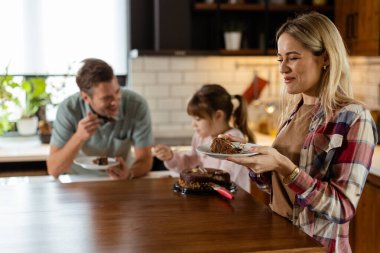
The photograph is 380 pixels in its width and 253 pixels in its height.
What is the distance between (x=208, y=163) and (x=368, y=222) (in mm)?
1112

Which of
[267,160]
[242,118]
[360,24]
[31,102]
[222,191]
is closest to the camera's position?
[267,160]

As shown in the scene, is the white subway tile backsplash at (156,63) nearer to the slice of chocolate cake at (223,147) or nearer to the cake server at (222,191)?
the cake server at (222,191)

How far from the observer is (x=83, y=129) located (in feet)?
9.95

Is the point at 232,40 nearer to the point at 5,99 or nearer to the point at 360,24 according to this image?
the point at 360,24

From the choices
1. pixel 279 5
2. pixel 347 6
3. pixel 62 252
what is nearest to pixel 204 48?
pixel 279 5

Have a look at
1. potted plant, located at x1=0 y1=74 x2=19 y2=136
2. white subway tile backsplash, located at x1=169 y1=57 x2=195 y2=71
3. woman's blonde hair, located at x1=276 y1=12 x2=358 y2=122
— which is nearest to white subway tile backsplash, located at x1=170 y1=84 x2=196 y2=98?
white subway tile backsplash, located at x1=169 y1=57 x2=195 y2=71

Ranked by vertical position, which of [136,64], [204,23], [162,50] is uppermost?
[204,23]

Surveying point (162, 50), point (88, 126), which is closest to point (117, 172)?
point (88, 126)

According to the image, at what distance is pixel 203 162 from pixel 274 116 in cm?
180

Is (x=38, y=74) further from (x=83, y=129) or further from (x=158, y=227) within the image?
(x=158, y=227)

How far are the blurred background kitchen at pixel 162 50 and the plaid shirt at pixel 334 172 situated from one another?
2498 millimetres

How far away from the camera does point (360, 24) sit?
159 inches

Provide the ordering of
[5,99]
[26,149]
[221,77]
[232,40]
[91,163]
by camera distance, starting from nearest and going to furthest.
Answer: [91,163], [26,149], [5,99], [232,40], [221,77]

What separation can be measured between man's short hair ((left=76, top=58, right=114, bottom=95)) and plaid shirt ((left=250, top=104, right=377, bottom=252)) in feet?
5.21
